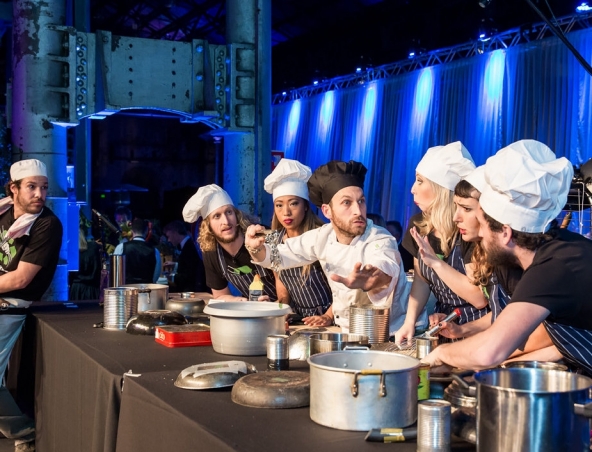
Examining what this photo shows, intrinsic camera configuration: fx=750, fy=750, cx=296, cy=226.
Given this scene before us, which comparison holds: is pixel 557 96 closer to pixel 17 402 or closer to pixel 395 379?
pixel 17 402

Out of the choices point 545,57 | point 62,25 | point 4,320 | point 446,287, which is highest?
point 545,57

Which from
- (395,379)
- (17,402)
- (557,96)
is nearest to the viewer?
(395,379)

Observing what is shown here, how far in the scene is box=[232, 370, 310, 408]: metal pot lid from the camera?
1900 millimetres

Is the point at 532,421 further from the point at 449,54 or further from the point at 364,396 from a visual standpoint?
the point at 449,54

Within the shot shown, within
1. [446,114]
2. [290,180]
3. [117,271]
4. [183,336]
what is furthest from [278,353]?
[446,114]

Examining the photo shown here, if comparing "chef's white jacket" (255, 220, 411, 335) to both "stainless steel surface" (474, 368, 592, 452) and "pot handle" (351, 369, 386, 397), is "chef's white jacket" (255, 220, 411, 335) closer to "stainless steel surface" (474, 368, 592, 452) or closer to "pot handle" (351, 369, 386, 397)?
"pot handle" (351, 369, 386, 397)

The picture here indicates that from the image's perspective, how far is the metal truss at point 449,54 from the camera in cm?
1000

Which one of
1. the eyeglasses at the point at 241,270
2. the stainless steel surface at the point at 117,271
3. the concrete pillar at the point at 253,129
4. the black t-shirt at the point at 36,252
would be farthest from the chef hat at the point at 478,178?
the concrete pillar at the point at 253,129

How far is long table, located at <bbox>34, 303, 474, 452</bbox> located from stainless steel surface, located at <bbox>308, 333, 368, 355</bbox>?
13cm

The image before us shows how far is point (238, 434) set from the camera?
5.54 ft

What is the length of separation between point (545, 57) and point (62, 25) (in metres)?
6.88

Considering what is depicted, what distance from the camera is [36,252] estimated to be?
4164 mm

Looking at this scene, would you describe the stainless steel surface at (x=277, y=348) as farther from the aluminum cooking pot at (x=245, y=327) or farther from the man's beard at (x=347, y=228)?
the man's beard at (x=347, y=228)

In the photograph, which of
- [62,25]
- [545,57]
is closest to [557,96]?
[545,57]
